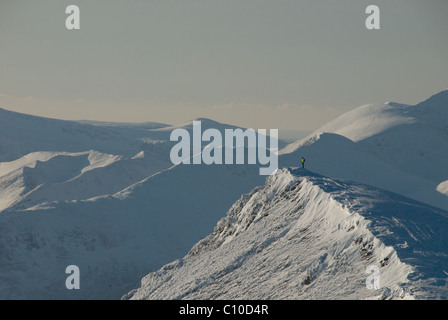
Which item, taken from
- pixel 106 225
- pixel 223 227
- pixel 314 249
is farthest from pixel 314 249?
pixel 106 225

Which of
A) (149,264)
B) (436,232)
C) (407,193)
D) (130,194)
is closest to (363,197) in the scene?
(436,232)

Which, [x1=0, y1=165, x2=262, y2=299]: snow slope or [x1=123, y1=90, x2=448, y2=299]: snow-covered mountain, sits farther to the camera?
[x1=0, y1=165, x2=262, y2=299]: snow slope

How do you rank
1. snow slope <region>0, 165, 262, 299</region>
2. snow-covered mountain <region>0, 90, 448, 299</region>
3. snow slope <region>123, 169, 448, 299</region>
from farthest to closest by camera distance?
snow slope <region>0, 165, 262, 299</region>, snow-covered mountain <region>0, 90, 448, 299</region>, snow slope <region>123, 169, 448, 299</region>

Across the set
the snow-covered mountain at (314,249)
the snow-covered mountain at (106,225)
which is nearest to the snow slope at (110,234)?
the snow-covered mountain at (106,225)

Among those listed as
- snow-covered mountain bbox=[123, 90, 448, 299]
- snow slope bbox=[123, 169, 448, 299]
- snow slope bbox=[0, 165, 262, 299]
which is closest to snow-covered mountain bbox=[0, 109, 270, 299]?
snow slope bbox=[0, 165, 262, 299]

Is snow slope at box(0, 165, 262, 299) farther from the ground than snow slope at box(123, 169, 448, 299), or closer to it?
closer to it

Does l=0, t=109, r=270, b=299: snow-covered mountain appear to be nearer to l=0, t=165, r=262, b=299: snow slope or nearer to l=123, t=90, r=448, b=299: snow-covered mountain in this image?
l=0, t=165, r=262, b=299: snow slope

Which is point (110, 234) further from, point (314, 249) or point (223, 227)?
point (314, 249)

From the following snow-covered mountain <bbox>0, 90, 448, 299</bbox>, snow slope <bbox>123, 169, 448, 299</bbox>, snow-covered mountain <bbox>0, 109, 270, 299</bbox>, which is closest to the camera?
snow slope <bbox>123, 169, 448, 299</bbox>
